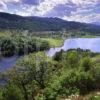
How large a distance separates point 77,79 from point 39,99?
663 cm

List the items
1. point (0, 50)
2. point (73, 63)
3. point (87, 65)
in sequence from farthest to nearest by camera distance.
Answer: point (0, 50)
point (73, 63)
point (87, 65)

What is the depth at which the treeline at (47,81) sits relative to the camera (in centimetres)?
3938

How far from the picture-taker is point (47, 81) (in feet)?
186

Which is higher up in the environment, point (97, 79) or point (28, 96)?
point (97, 79)

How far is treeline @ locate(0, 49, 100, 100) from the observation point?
39375 millimetres

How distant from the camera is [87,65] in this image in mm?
53375

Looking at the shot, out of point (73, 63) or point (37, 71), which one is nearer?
point (37, 71)

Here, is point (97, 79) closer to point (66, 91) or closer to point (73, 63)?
point (66, 91)

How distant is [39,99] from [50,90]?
2815mm

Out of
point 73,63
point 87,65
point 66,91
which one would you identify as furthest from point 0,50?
point 66,91

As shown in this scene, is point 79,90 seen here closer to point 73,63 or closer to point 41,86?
point 41,86

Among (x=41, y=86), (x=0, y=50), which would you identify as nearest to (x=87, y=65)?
(x=41, y=86)

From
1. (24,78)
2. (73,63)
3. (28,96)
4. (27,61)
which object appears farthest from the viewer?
(73,63)

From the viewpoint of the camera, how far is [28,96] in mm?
48094
